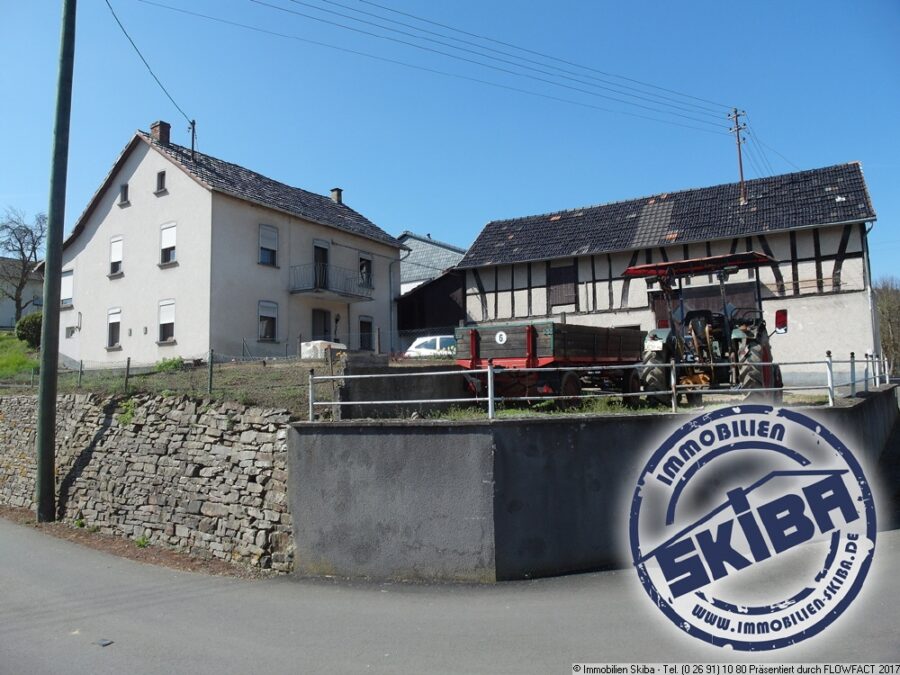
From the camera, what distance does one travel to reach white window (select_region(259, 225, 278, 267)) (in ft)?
80.6

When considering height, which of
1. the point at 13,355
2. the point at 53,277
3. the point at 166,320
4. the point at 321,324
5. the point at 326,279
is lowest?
the point at 13,355

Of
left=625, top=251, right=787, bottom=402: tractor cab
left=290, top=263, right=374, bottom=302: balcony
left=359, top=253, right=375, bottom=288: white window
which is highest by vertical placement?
left=359, top=253, right=375, bottom=288: white window

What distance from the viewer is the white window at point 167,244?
23828 mm

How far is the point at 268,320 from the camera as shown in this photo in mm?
24672

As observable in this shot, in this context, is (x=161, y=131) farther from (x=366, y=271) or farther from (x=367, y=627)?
(x=367, y=627)

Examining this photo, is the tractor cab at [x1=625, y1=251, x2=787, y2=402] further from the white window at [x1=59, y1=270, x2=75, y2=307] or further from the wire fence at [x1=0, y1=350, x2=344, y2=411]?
the white window at [x1=59, y1=270, x2=75, y2=307]

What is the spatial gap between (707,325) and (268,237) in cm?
1807

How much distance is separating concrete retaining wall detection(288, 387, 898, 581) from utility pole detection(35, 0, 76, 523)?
6.76 meters

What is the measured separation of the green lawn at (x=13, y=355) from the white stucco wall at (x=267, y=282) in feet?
22.2

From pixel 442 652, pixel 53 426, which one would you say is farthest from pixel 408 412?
pixel 53 426

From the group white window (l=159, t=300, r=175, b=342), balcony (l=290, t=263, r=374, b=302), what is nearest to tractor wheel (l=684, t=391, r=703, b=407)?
balcony (l=290, t=263, r=374, b=302)

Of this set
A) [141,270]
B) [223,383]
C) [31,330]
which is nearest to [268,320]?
[141,270]

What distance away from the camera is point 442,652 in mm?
5359

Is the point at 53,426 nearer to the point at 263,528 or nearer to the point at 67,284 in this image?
the point at 263,528
